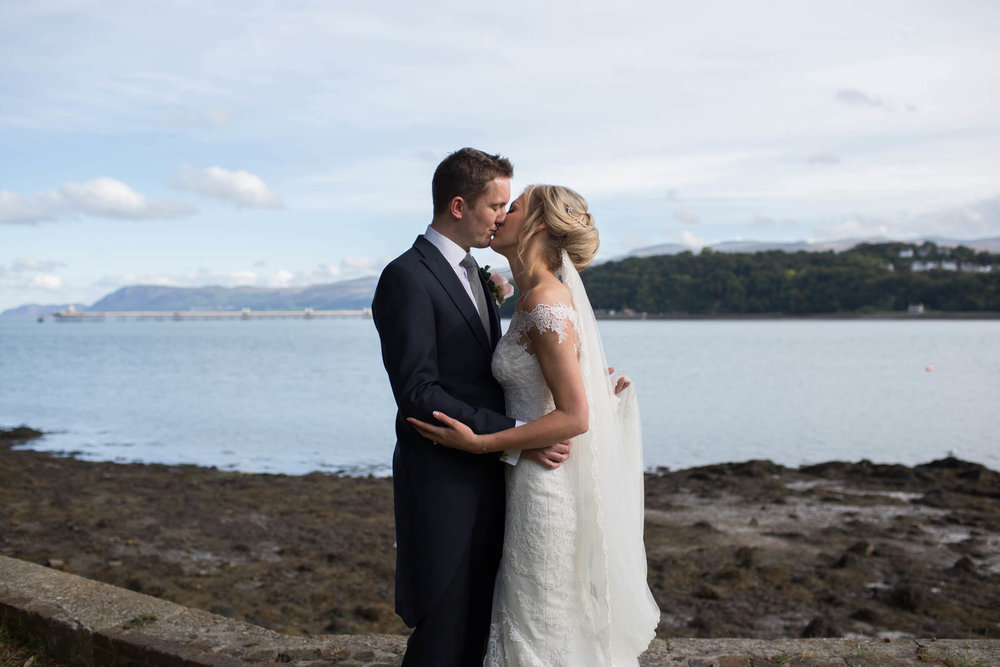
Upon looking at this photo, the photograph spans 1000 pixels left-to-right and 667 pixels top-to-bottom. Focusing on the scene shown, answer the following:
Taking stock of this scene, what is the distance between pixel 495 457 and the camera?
3.07 meters

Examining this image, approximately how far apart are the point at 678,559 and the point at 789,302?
4091 inches

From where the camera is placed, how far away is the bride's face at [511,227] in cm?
305

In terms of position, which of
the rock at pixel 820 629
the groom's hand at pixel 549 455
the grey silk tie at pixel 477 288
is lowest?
the rock at pixel 820 629

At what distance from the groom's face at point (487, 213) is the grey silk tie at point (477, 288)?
0.10 metres

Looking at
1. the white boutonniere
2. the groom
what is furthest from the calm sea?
the groom

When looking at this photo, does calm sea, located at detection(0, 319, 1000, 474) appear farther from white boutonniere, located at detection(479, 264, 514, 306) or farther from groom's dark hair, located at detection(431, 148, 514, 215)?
groom's dark hair, located at detection(431, 148, 514, 215)

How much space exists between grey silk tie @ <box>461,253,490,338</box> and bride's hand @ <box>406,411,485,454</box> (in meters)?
0.43

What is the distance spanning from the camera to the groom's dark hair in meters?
2.89

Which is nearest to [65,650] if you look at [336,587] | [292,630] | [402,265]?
[292,630]

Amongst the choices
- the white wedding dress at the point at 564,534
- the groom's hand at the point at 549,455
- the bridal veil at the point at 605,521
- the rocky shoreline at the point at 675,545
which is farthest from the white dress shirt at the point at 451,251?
the rocky shoreline at the point at 675,545

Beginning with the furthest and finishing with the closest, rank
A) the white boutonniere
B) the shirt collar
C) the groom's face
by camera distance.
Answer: the white boutonniere → the shirt collar → the groom's face

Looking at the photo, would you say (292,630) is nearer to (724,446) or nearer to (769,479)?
(769,479)

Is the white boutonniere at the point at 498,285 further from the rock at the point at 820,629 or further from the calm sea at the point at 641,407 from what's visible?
the calm sea at the point at 641,407

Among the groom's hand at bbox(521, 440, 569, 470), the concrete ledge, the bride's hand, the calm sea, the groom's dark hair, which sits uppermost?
the groom's dark hair
